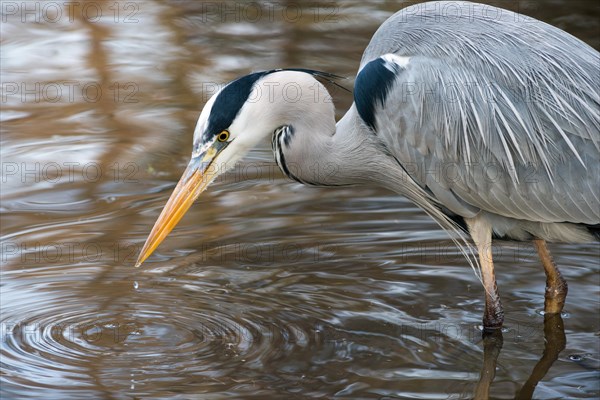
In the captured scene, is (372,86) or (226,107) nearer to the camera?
(226,107)

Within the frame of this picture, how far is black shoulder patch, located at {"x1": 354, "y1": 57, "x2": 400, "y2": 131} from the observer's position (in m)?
4.69

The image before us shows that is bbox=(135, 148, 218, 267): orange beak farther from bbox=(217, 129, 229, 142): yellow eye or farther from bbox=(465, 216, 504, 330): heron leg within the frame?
bbox=(465, 216, 504, 330): heron leg

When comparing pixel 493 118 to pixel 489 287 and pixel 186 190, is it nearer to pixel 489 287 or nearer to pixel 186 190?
pixel 489 287

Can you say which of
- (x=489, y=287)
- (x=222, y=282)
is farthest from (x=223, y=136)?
(x=489, y=287)

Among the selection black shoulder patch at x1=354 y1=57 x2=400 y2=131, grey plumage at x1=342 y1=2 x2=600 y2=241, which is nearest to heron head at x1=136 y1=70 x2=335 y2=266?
black shoulder patch at x1=354 y1=57 x2=400 y2=131

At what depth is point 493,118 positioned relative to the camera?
4.64m

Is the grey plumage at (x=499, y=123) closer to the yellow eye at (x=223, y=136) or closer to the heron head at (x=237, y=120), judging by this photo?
the heron head at (x=237, y=120)

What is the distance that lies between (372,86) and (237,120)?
0.61 metres

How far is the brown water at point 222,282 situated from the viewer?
14.4ft

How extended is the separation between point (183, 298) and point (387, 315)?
0.93 m

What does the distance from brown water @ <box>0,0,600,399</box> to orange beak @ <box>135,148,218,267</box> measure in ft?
1.33

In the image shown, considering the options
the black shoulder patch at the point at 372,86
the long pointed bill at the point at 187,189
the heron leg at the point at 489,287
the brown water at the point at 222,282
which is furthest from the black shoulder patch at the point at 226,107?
the heron leg at the point at 489,287

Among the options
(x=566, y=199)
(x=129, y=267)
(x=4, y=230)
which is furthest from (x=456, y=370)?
(x=4, y=230)

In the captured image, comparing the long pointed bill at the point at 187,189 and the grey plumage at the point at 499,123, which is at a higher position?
the grey plumage at the point at 499,123
